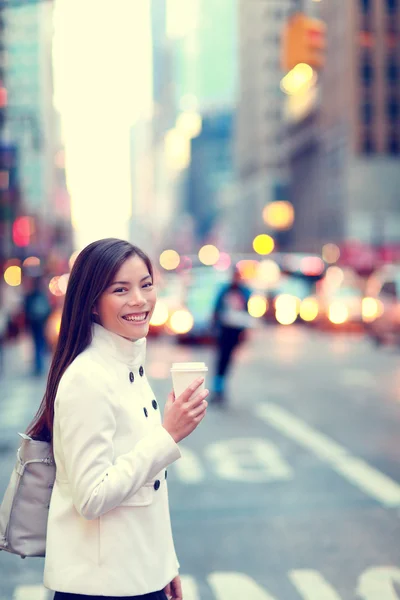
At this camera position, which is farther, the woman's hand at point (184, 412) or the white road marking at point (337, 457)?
the white road marking at point (337, 457)

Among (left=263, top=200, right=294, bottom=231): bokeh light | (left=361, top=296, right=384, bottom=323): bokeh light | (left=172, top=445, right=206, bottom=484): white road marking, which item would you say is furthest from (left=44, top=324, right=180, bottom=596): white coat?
(left=263, top=200, right=294, bottom=231): bokeh light

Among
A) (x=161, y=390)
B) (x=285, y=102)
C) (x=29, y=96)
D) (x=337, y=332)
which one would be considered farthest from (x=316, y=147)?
(x=161, y=390)

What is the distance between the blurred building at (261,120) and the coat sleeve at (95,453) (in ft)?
435

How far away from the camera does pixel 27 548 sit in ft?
10.3

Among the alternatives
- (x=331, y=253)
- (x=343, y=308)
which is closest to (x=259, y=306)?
(x=343, y=308)

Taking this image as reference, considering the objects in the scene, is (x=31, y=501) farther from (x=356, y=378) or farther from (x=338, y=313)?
(x=338, y=313)

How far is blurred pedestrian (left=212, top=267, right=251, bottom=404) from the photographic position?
48.9 feet

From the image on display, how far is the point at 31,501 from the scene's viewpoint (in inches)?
123

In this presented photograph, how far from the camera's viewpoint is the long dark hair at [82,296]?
10.0ft

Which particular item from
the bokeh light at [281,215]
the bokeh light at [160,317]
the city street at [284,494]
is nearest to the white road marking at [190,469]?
the city street at [284,494]

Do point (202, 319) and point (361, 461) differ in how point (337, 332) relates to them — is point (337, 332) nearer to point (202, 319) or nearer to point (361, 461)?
point (202, 319)

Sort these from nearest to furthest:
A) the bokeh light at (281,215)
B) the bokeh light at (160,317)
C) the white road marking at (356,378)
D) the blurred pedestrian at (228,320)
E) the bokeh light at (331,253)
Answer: the blurred pedestrian at (228,320)
the white road marking at (356,378)
the bokeh light at (160,317)
the bokeh light at (331,253)
the bokeh light at (281,215)

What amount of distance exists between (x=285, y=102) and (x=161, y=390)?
118 metres

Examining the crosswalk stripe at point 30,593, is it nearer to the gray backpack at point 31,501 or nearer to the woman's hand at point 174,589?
the woman's hand at point 174,589
